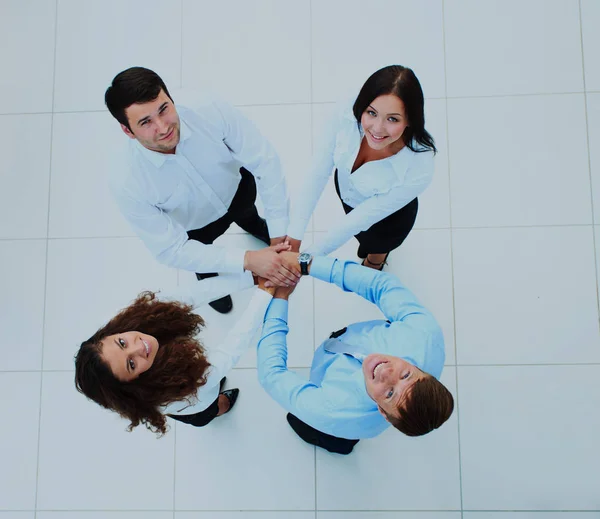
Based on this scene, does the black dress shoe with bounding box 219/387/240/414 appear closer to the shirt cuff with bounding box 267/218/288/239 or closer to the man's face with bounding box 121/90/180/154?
the shirt cuff with bounding box 267/218/288/239

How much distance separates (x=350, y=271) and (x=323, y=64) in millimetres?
1473

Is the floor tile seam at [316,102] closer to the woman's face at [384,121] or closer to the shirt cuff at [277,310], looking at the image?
the woman's face at [384,121]

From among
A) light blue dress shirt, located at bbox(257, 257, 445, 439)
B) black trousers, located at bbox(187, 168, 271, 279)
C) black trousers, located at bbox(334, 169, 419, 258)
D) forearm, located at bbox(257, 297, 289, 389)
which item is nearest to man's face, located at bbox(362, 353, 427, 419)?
light blue dress shirt, located at bbox(257, 257, 445, 439)

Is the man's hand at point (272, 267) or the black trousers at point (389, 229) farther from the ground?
the black trousers at point (389, 229)

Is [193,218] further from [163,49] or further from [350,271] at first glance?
[163,49]

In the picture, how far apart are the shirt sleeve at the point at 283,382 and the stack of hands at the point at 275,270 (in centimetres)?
16

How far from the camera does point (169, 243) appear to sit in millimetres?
2029

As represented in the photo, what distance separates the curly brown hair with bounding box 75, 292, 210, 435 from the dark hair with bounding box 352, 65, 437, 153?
105 centimetres

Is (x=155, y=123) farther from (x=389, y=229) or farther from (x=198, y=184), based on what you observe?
(x=389, y=229)

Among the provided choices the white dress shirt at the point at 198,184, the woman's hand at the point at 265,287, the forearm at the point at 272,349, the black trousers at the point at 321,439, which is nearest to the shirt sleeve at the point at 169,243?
the white dress shirt at the point at 198,184

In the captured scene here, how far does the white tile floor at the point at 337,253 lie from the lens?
261 centimetres

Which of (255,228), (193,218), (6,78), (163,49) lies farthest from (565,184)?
(6,78)

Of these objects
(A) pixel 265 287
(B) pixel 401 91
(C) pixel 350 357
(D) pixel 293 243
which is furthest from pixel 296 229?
(B) pixel 401 91

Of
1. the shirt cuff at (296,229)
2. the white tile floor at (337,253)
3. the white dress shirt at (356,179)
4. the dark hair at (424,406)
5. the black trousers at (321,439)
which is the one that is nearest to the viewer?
the dark hair at (424,406)
